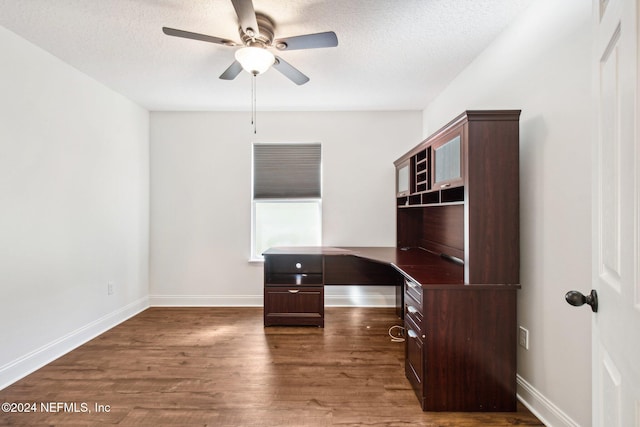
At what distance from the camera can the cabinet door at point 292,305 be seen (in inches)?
125

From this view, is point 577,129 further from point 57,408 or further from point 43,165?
point 43,165

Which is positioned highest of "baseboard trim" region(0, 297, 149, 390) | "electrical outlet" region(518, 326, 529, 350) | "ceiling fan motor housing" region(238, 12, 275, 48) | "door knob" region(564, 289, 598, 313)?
"ceiling fan motor housing" region(238, 12, 275, 48)

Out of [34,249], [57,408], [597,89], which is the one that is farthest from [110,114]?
[597,89]

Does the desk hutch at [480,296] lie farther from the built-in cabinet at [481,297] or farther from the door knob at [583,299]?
the door knob at [583,299]

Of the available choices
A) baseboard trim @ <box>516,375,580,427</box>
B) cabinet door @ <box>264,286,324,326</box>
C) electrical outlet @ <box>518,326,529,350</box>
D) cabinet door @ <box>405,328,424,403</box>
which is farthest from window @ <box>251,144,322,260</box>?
baseboard trim @ <box>516,375,580,427</box>

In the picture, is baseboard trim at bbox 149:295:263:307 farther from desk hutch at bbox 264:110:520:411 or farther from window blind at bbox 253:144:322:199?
desk hutch at bbox 264:110:520:411

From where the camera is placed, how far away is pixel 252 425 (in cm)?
173

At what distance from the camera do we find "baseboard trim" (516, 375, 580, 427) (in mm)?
1623

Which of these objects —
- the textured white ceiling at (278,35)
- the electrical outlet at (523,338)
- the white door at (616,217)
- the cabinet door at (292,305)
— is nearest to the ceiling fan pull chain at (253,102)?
the textured white ceiling at (278,35)

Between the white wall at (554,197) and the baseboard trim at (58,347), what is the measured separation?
11.5ft

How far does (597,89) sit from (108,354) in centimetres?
353

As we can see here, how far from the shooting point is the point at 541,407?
1767 millimetres

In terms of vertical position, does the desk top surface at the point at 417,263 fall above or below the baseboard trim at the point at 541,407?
above

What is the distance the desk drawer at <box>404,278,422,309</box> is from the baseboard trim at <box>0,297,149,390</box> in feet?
9.48
